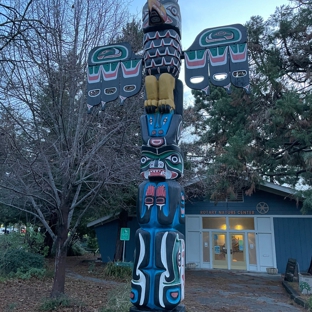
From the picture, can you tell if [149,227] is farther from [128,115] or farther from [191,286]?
[191,286]

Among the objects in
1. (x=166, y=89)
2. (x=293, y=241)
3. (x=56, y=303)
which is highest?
A: (x=166, y=89)

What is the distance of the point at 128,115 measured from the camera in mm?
8242

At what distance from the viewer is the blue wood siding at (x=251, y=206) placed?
1500 centimetres

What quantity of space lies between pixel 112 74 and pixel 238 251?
11.9 m

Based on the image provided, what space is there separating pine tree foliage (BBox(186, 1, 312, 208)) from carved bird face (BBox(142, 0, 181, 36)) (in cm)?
569

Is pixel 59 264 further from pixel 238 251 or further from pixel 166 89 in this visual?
pixel 238 251

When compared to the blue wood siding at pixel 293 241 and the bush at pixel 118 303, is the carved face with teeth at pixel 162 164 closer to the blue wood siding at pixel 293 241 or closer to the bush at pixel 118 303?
the bush at pixel 118 303

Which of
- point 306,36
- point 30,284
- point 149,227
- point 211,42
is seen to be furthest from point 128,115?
point 306,36

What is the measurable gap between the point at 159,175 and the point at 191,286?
24.7 feet

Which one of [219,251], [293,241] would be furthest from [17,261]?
[293,241]

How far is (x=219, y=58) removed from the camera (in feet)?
19.8

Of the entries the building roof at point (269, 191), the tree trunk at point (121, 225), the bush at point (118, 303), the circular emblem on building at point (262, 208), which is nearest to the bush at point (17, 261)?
the tree trunk at point (121, 225)

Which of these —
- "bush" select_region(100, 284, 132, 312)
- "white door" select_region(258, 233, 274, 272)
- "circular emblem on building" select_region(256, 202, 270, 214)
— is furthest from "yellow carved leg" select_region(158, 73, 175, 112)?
"white door" select_region(258, 233, 274, 272)

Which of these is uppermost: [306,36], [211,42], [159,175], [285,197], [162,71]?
[306,36]
